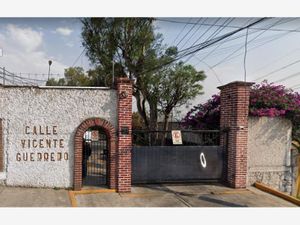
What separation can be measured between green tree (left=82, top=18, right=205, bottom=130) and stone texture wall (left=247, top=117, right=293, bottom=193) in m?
11.0

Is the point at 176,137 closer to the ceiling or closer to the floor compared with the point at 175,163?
closer to the ceiling

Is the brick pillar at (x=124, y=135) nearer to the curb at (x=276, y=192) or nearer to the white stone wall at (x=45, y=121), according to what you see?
the white stone wall at (x=45, y=121)

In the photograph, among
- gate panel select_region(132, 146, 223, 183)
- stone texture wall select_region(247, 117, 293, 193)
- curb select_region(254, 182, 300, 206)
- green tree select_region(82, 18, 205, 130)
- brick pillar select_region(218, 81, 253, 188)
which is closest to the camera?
curb select_region(254, 182, 300, 206)

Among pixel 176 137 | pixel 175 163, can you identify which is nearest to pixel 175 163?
pixel 175 163

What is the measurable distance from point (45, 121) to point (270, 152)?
284 inches

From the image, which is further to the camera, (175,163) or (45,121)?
(175,163)

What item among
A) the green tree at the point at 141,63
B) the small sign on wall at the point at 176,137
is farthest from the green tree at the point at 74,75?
the small sign on wall at the point at 176,137

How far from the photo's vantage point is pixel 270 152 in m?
10.6

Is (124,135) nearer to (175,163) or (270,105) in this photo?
(175,163)

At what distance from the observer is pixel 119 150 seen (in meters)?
9.44

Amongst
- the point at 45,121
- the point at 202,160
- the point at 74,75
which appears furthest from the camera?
the point at 74,75

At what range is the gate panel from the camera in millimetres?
9969

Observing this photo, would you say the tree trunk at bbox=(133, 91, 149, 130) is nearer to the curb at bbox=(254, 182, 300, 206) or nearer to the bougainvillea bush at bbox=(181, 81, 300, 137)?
the bougainvillea bush at bbox=(181, 81, 300, 137)

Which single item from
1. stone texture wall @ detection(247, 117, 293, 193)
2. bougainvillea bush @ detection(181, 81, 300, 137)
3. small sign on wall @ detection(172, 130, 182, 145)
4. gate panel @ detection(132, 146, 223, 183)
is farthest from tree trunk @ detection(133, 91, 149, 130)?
stone texture wall @ detection(247, 117, 293, 193)
